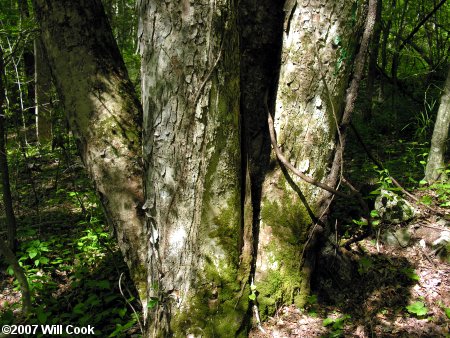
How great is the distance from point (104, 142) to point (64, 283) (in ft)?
5.84

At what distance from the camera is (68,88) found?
2.31m

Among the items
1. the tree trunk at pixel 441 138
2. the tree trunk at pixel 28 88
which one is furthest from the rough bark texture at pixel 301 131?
the tree trunk at pixel 28 88

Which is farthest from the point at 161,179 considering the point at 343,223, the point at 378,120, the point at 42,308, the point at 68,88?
the point at 378,120

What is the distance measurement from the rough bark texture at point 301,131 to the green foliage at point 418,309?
2.24 ft

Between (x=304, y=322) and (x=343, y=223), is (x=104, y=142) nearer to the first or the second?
(x=304, y=322)

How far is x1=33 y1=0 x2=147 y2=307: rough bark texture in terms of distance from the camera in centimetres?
226

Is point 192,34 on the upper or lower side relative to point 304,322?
upper

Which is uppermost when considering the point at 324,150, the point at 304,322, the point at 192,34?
the point at 192,34

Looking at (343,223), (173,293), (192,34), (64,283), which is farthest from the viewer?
(64,283)

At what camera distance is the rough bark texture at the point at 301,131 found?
2.10m

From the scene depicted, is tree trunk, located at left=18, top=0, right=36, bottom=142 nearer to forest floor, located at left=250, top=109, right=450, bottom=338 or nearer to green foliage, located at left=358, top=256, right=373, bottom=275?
forest floor, located at left=250, top=109, right=450, bottom=338

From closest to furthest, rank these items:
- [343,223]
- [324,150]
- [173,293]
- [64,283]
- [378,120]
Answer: [173,293] → [324,150] → [343,223] → [64,283] → [378,120]

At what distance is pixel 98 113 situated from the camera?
7.54 ft

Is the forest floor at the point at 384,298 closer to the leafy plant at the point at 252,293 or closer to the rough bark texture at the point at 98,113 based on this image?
the leafy plant at the point at 252,293
